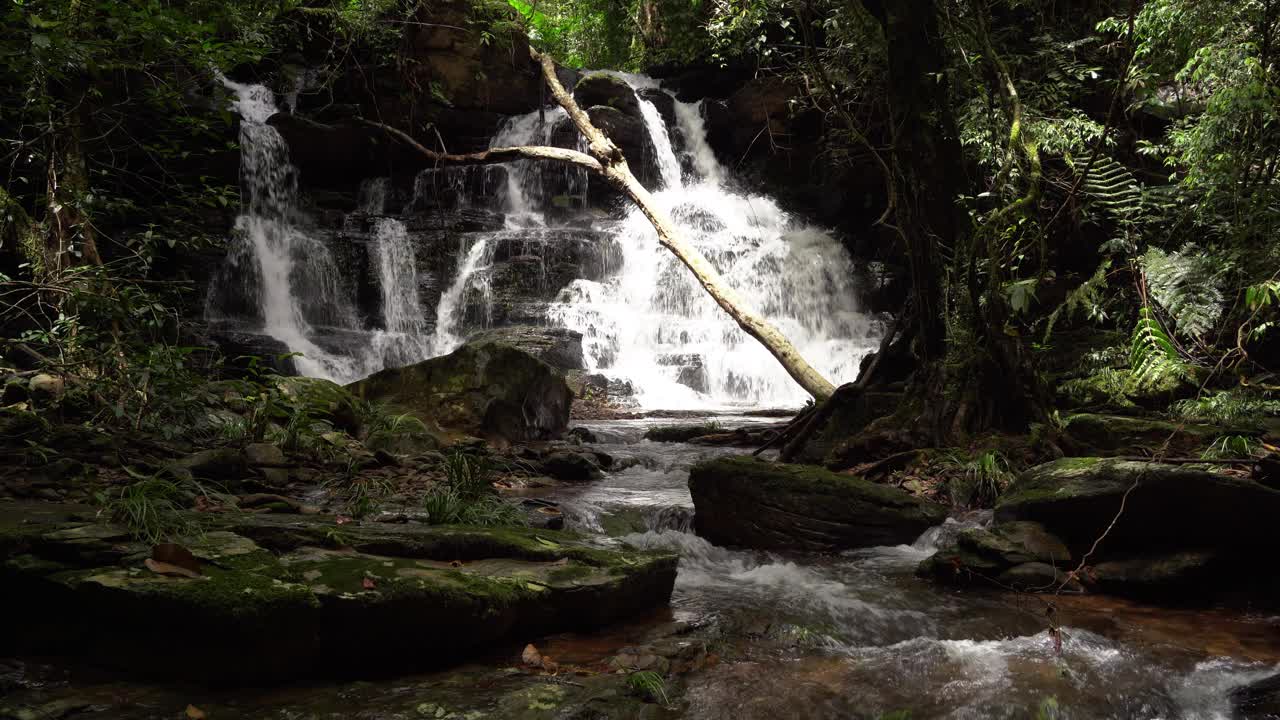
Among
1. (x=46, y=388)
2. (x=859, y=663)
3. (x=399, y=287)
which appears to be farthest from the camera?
(x=399, y=287)

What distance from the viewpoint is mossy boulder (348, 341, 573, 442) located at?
7805 millimetres

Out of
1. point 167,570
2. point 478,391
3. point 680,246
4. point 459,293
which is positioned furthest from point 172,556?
point 459,293

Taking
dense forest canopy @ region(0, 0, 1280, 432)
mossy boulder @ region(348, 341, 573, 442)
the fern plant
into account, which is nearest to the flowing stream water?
mossy boulder @ region(348, 341, 573, 442)

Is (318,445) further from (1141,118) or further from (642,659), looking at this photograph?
(1141,118)

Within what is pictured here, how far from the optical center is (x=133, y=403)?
4762 mm

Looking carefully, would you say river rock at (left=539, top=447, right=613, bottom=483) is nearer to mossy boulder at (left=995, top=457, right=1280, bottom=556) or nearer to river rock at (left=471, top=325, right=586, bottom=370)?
mossy boulder at (left=995, top=457, right=1280, bottom=556)

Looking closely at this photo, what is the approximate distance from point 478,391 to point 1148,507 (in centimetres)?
604

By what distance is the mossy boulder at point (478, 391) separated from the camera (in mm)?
7805

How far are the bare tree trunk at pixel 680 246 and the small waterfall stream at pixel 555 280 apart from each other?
5.07 m

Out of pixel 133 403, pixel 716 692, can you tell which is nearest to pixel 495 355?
pixel 133 403

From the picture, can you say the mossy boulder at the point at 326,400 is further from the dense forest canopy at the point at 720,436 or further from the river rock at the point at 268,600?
the river rock at the point at 268,600

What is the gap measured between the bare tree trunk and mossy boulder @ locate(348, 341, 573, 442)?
2191 mm

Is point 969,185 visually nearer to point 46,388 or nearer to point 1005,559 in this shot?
point 1005,559

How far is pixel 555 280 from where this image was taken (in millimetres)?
15906
